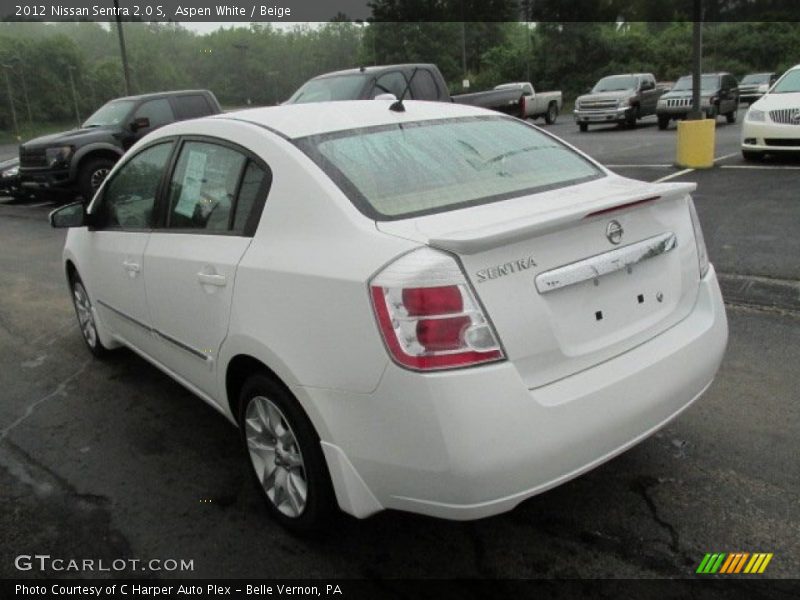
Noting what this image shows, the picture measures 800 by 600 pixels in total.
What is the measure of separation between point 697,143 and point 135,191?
10.1m

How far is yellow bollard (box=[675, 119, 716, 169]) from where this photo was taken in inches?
460

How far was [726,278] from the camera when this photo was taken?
19.7 ft

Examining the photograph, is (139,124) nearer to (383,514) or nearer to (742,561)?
(383,514)

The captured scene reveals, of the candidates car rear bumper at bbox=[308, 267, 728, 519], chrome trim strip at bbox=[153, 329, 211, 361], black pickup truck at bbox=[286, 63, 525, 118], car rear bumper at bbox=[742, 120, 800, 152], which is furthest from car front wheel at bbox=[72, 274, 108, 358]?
car rear bumper at bbox=[742, 120, 800, 152]

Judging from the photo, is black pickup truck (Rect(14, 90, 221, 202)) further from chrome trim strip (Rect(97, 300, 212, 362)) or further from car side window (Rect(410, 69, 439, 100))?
chrome trim strip (Rect(97, 300, 212, 362))

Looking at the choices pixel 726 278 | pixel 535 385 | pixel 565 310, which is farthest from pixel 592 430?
pixel 726 278

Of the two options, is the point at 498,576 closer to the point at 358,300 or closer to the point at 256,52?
the point at 358,300

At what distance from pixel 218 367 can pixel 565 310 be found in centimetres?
151

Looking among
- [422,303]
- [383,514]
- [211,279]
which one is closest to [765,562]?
[383,514]

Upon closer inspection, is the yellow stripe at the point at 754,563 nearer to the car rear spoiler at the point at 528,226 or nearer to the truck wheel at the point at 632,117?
the car rear spoiler at the point at 528,226

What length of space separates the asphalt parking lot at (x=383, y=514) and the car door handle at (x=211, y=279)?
974 mm

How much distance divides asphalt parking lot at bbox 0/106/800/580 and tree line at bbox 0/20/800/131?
21.9 m

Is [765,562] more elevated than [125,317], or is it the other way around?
[125,317]

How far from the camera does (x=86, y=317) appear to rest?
515 centimetres
